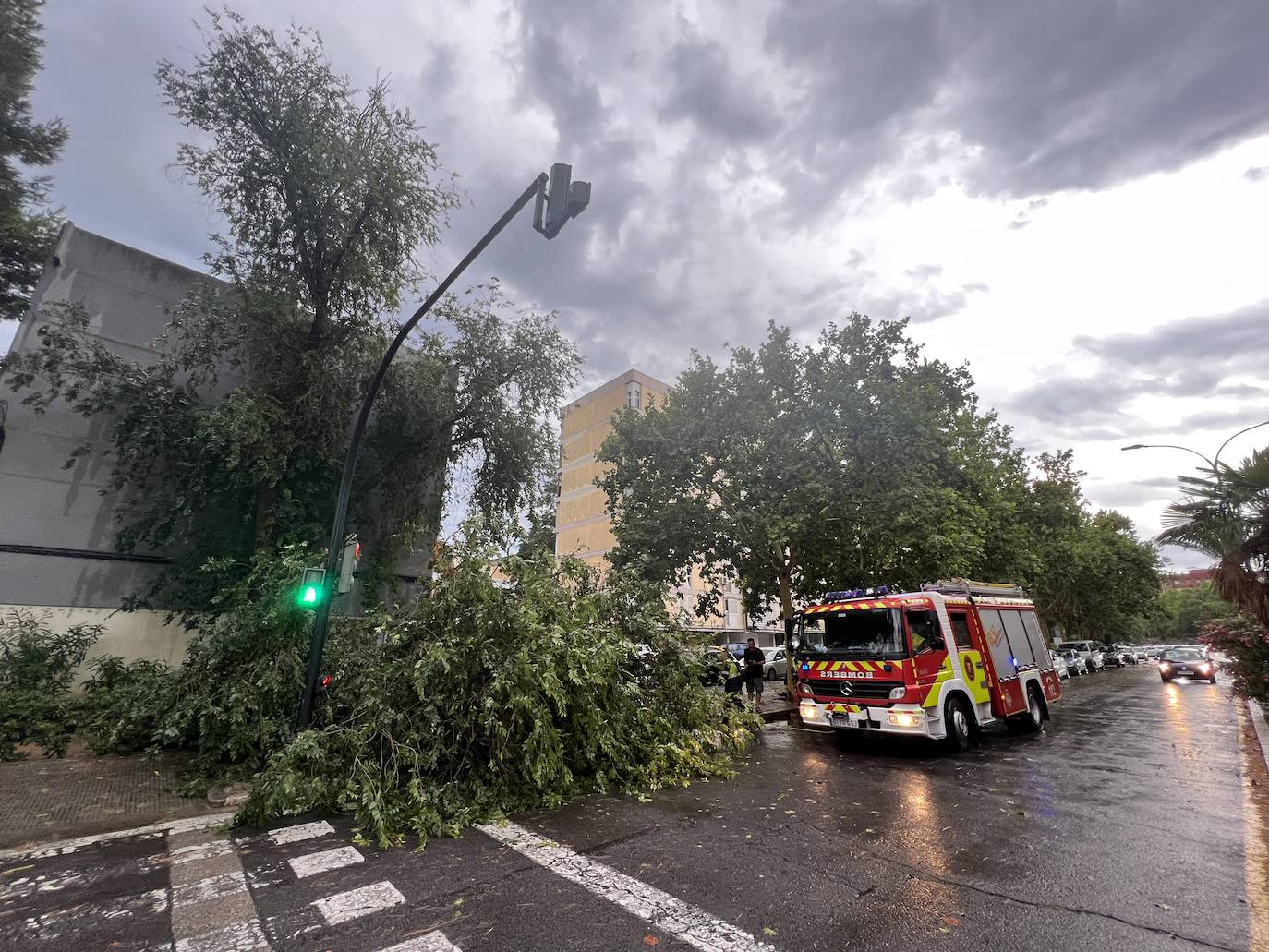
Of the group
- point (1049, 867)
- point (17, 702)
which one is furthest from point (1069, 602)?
point (17, 702)

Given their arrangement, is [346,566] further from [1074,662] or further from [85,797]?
[1074,662]

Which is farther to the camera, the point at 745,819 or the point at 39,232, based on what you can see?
the point at 39,232

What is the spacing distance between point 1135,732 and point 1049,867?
36.3 feet

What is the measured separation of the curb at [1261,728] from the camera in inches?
383

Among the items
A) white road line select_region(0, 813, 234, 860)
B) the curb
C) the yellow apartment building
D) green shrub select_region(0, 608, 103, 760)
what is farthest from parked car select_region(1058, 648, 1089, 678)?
green shrub select_region(0, 608, 103, 760)

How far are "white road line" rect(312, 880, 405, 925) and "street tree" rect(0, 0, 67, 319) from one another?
687 inches

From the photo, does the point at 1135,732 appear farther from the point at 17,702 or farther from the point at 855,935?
the point at 17,702

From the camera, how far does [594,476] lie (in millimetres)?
49156

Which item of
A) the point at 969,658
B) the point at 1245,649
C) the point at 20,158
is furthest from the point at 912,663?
the point at 20,158

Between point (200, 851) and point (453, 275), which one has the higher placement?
point (453, 275)

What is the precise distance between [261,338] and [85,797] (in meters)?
8.91

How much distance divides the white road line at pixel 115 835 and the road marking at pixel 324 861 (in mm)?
1652

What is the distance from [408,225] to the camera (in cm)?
1384

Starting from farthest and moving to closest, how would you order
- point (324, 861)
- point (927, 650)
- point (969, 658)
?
point (969, 658) → point (927, 650) → point (324, 861)
